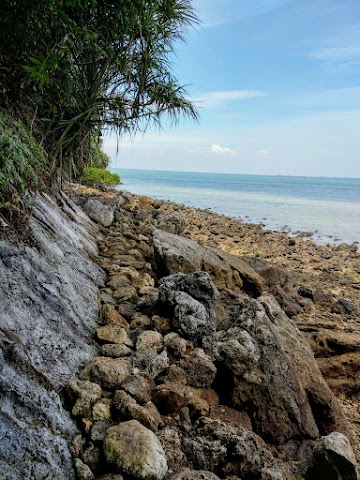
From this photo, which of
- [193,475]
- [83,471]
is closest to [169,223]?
[193,475]

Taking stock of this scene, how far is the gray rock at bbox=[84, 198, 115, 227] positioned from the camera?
804 centimetres

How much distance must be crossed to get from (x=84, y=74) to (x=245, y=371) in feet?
15.4

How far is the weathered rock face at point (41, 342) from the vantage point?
234cm

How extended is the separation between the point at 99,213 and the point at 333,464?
247 inches

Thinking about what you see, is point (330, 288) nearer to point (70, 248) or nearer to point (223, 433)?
point (70, 248)

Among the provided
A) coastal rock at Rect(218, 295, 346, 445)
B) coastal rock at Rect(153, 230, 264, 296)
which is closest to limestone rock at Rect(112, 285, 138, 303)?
coastal rock at Rect(153, 230, 264, 296)

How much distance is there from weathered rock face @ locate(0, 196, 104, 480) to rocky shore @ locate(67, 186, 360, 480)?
0.15 metres

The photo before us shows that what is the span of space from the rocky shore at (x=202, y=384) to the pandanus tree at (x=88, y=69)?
1.89m

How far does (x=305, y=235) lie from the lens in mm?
18781

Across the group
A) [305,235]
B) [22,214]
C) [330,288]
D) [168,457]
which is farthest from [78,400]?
[305,235]

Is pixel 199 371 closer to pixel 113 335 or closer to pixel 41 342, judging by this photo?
pixel 113 335

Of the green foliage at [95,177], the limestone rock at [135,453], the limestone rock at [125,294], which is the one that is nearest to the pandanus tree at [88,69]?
the limestone rock at [125,294]

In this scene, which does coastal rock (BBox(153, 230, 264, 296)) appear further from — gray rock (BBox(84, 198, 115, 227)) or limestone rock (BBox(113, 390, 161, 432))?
limestone rock (BBox(113, 390, 161, 432))

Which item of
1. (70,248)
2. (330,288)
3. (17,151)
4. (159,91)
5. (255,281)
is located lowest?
(330,288)
